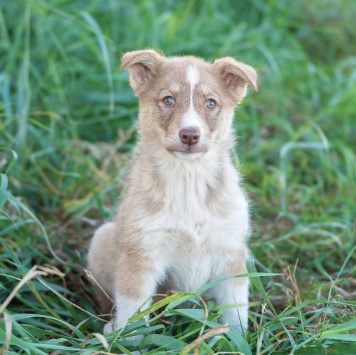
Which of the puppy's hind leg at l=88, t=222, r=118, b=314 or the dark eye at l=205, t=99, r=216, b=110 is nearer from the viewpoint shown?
the dark eye at l=205, t=99, r=216, b=110

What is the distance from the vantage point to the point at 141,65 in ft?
15.0

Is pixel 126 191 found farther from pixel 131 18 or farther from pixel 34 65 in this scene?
pixel 131 18

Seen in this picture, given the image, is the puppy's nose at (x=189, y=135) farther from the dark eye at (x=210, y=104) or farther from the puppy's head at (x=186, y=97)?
the dark eye at (x=210, y=104)

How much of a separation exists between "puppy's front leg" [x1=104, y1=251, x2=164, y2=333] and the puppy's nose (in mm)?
762

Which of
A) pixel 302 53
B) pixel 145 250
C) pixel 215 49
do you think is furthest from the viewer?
pixel 302 53

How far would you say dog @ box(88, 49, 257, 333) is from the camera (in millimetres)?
4199

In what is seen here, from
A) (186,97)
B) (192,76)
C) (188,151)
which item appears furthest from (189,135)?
(192,76)

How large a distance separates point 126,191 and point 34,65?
3.13 meters

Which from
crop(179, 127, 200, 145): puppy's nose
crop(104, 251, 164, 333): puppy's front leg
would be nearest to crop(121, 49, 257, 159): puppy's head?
crop(179, 127, 200, 145): puppy's nose

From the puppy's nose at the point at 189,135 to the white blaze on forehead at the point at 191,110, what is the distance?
34 mm

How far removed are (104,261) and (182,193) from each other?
92 centimetres

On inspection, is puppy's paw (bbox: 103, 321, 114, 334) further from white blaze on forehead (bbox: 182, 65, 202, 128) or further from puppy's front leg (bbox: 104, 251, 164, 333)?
white blaze on forehead (bbox: 182, 65, 202, 128)

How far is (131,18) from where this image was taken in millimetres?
8133

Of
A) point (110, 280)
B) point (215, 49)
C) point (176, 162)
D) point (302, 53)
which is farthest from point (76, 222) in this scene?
point (302, 53)
